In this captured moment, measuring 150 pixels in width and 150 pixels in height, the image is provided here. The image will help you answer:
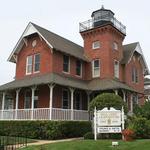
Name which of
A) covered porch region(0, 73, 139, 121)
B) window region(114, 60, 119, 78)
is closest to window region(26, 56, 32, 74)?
covered porch region(0, 73, 139, 121)

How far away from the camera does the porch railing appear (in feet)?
76.5

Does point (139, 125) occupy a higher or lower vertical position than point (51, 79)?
lower

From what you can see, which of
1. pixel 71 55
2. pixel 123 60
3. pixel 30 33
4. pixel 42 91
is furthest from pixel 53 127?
pixel 123 60

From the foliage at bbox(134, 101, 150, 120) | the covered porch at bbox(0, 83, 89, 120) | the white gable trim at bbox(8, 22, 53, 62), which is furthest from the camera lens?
the white gable trim at bbox(8, 22, 53, 62)

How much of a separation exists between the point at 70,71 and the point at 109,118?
1126cm

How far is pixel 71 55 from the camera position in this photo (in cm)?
2802

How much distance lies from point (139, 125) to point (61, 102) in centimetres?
974

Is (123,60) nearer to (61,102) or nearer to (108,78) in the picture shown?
(108,78)

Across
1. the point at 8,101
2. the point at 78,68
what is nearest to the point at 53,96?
the point at 78,68

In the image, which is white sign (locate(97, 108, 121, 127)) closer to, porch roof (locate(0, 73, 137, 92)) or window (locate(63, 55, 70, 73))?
porch roof (locate(0, 73, 137, 92))

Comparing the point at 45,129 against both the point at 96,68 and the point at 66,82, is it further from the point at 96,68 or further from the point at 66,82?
the point at 96,68

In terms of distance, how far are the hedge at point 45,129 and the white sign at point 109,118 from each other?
15.6 feet

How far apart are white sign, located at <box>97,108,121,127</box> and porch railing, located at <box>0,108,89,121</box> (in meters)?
5.91

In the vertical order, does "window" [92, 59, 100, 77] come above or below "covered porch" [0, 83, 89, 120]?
above
